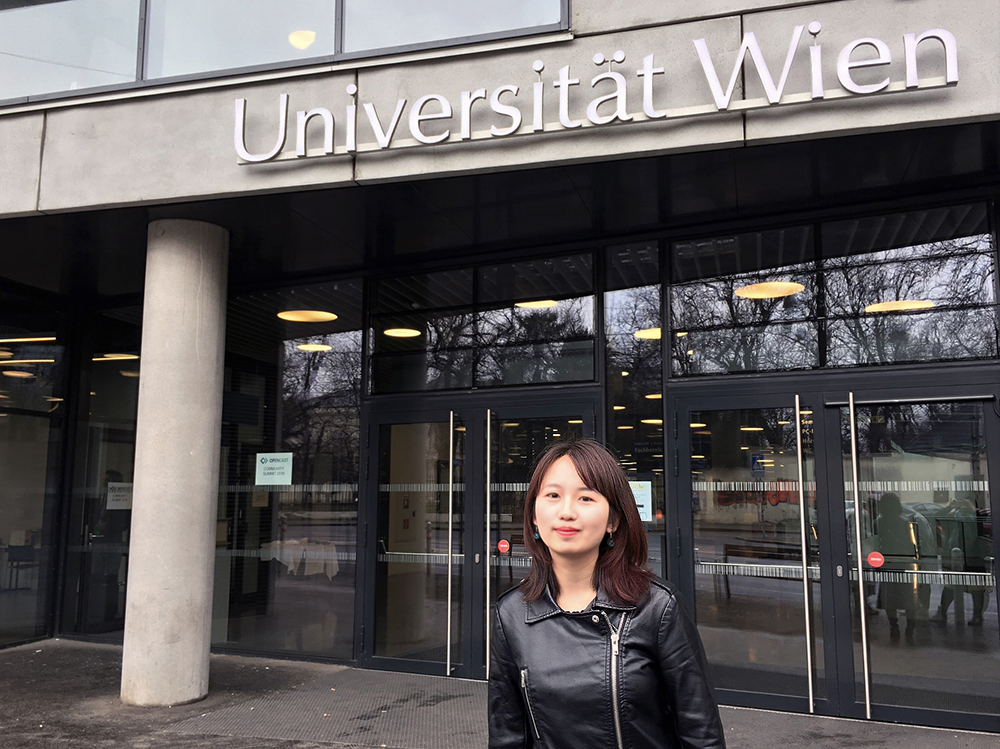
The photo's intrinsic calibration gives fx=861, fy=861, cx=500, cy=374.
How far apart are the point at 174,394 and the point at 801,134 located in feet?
16.9

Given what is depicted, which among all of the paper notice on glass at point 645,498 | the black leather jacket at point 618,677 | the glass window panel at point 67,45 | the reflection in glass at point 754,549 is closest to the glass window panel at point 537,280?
the reflection in glass at point 754,549

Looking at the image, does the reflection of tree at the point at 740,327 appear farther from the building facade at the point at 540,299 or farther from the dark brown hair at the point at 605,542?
the dark brown hair at the point at 605,542

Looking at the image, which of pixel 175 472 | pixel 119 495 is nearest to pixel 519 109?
pixel 175 472

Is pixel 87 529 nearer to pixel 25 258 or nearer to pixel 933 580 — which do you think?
pixel 25 258

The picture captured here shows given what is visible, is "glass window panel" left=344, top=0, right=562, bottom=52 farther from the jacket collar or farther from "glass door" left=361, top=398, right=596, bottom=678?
the jacket collar

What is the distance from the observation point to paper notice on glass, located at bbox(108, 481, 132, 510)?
970cm

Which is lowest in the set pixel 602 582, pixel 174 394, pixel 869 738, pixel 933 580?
pixel 869 738

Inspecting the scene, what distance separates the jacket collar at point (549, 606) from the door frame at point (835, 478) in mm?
5191

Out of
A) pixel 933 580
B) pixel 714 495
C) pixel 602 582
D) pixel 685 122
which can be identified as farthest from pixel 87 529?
pixel 602 582

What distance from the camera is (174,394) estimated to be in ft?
23.2

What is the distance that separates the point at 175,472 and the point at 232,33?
3.58m

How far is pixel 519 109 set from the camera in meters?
5.98

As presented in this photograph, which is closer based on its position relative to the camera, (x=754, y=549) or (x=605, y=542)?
(x=605, y=542)

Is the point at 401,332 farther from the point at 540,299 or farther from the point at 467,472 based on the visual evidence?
the point at 467,472
